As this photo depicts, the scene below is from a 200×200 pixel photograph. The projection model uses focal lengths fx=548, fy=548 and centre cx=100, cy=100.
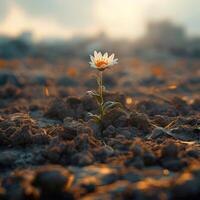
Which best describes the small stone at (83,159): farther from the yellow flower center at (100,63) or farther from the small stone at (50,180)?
the yellow flower center at (100,63)

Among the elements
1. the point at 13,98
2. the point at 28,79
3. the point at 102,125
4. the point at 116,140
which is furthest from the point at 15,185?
the point at 28,79

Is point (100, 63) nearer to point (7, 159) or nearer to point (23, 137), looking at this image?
point (23, 137)

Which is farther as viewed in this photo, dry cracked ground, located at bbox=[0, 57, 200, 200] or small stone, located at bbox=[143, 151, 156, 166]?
small stone, located at bbox=[143, 151, 156, 166]

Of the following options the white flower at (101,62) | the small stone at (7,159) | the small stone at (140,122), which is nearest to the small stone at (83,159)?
the small stone at (7,159)

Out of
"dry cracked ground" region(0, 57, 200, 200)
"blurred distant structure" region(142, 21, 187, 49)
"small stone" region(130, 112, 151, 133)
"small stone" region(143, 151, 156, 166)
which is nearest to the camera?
"dry cracked ground" region(0, 57, 200, 200)

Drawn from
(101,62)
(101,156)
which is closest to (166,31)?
(101,62)

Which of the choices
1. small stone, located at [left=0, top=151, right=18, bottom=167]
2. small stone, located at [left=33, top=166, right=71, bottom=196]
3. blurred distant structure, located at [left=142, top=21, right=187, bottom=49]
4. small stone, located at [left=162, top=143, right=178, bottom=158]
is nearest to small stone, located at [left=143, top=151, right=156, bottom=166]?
small stone, located at [left=162, top=143, right=178, bottom=158]

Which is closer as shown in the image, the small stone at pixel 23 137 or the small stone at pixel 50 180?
the small stone at pixel 50 180

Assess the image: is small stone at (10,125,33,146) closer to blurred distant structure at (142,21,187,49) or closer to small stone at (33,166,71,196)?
small stone at (33,166,71,196)

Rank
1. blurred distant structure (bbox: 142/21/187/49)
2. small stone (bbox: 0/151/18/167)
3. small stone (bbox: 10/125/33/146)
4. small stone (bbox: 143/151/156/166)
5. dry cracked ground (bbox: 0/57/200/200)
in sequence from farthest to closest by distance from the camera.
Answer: blurred distant structure (bbox: 142/21/187/49) < small stone (bbox: 10/125/33/146) < small stone (bbox: 0/151/18/167) < small stone (bbox: 143/151/156/166) < dry cracked ground (bbox: 0/57/200/200)

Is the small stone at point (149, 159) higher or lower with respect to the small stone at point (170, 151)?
lower

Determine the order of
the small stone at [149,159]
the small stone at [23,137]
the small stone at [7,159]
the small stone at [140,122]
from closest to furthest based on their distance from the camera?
the small stone at [149,159]
the small stone at [7,159]
the small stone at [23,137]
the small stone at [140,122]

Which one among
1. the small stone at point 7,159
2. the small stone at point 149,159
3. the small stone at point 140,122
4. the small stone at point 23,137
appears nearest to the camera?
the small stone at point 149,159
